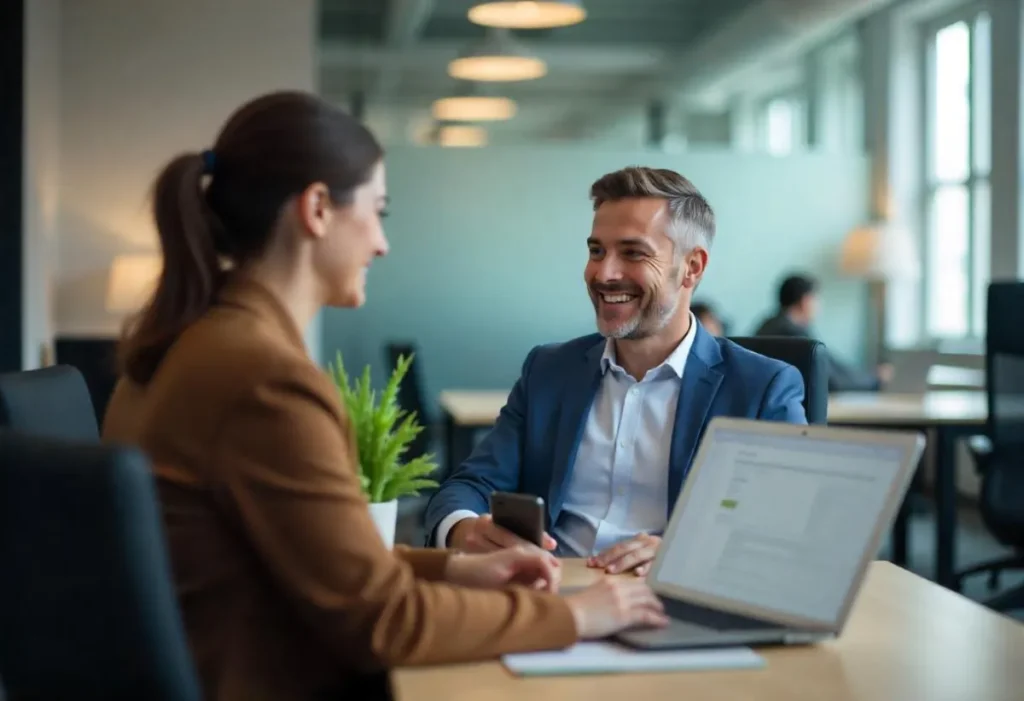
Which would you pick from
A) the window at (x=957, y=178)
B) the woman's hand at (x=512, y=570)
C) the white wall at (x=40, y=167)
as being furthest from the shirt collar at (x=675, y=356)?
the window at (x=957, y=178)

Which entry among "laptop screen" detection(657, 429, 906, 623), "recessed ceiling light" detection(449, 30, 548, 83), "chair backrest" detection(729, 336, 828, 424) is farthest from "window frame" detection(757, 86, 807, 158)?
"laptop screen" detection(657, 429, 906, 623)

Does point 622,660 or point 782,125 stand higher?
point 782,125

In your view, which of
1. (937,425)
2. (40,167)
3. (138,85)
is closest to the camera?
(937,425)

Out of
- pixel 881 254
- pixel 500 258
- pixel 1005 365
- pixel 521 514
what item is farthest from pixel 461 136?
pixel 521 514

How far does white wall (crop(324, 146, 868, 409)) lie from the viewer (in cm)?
862

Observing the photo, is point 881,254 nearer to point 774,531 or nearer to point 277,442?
point 774,531

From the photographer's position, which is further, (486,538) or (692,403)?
(692,403)

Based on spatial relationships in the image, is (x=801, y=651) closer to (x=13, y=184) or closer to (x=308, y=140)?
(x=308, y=140)

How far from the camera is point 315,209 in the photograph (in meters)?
1.59

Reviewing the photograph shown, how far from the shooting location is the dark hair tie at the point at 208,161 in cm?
160

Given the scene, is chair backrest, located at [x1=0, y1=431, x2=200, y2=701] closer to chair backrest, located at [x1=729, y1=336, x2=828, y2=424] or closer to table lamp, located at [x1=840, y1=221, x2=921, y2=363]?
chair backrest, located at [x1=729, y1=336, x2=828, y2=424]

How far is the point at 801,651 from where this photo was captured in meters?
1.56

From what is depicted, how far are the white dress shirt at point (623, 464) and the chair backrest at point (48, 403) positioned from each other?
852 mm

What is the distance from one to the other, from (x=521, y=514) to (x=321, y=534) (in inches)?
21.5
